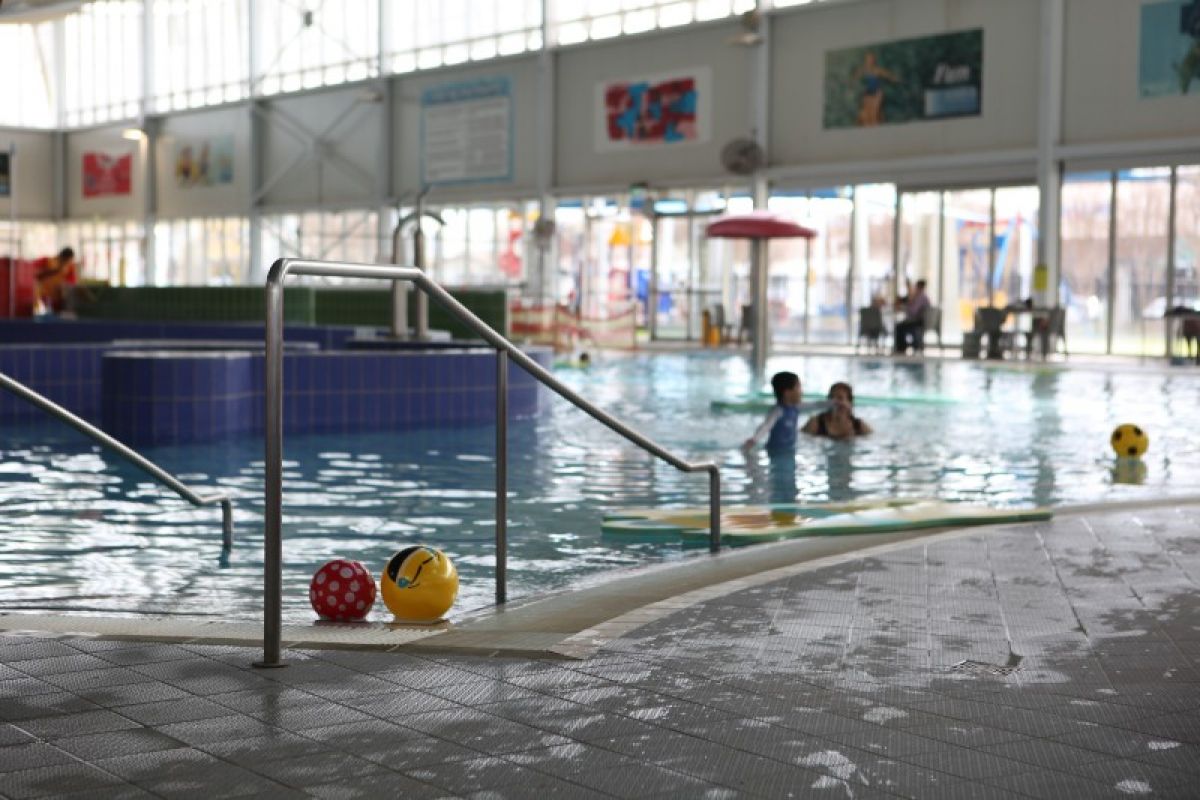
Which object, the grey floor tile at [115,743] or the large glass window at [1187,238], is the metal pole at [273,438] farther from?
the large glass window at [1187,238]

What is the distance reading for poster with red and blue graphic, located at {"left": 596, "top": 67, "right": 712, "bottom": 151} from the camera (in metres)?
25.9

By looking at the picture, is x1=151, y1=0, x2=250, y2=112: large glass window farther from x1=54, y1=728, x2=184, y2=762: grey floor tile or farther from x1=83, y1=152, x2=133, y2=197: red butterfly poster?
x1=54, y1=728, x2=184, y2=762: grey floor tile

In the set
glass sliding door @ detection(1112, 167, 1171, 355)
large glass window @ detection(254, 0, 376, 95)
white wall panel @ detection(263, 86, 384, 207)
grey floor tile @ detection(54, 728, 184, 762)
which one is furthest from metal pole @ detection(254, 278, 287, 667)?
large glass window @ detection(254, 0, 376, 95)

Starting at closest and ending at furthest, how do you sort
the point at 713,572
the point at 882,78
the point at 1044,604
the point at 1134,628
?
the point at 1134,628 < the point at 1044,604 < the point at 713,572 < the point at 882,78

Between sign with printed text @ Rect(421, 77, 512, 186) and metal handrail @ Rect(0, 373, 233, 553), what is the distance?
2323cm

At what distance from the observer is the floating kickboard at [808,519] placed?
609 centimetres

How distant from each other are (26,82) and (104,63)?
2.84 meters

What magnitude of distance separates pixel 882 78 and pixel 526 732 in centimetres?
2154

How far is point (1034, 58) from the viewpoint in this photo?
845 inches

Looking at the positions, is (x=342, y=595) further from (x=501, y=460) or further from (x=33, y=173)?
(x=33, y=173)

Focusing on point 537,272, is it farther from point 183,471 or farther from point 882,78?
point 183,471

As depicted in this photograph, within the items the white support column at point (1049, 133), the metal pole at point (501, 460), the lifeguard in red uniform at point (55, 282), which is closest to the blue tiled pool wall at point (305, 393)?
the metal pole at point (501, 460)

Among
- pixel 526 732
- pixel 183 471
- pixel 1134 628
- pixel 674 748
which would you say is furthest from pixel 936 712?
pixel 183 471

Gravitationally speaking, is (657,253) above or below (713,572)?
above
